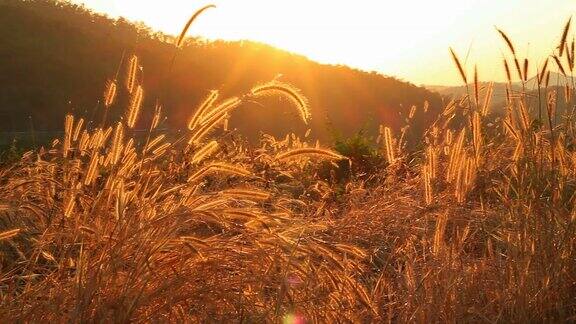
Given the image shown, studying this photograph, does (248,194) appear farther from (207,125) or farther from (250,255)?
(207,125)

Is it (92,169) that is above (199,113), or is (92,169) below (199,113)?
below

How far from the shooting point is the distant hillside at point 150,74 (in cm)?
2367

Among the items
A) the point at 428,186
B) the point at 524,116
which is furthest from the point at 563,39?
the point at 428,186

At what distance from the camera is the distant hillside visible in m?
23.7

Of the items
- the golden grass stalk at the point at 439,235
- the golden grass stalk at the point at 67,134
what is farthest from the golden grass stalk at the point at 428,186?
the golden grass stalk at the point at 67,134

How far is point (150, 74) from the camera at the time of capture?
27656 mm

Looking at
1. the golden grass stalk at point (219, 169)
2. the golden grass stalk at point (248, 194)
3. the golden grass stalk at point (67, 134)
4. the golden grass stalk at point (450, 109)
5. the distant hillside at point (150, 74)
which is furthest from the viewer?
the distant hillside at point (150, 74)

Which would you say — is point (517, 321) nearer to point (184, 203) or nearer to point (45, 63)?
point (184, 203)

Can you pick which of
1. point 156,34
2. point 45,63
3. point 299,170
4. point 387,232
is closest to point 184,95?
point 45,63

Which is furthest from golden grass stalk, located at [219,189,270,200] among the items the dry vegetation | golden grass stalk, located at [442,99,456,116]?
golden grass stalk, located at [442,99,456,116]

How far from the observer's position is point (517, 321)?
132 inches

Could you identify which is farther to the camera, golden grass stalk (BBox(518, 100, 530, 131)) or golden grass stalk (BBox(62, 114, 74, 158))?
golden grass stalk (BBox(518, 100, 530, 131))

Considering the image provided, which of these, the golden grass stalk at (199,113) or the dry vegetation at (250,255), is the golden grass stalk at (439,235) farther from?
the golden grass stalk at (199,113)

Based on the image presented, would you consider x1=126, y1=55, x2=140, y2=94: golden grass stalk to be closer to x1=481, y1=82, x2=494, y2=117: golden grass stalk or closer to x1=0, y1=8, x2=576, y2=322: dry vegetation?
x1=0, y1=8, x2=576, y2=322: dry vegetation
